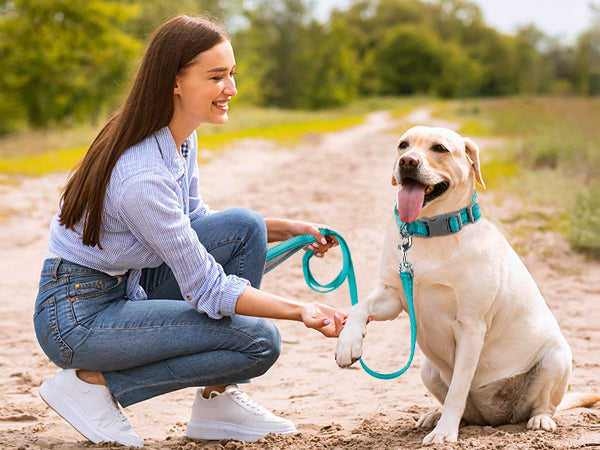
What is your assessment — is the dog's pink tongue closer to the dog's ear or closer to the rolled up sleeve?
the dog's ear

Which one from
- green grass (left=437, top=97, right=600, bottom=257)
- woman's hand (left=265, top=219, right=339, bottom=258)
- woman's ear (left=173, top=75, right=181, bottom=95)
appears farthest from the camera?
green grass (left=437, top=97, right=600, bottom=257)

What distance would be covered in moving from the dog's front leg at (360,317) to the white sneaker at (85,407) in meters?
1.04

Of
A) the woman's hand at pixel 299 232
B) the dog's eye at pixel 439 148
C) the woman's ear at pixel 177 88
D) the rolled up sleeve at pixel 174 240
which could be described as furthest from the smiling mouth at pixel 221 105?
the dog's eye at pixel 439 148

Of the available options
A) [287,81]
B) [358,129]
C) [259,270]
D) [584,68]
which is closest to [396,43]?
[584,68]

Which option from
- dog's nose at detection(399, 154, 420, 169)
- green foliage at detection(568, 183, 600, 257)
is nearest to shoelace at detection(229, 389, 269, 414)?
dog's nose at detection(399, 154, 420, 169)

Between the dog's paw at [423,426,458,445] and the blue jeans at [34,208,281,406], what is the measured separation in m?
0.78

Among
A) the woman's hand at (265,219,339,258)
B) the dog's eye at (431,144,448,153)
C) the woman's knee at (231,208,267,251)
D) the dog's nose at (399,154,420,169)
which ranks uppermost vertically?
the dog's eye at (431,144,448,153)

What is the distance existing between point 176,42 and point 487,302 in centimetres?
179

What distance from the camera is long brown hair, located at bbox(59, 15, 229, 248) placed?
2.80 m

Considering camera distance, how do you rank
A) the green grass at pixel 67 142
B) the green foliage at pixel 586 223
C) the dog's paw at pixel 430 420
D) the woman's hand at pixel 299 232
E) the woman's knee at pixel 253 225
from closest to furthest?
1. the dog's paw at pixel 430 420
2. the woman's knee at pixel 253 225
3. the woman's hand at pixel 299 232
4. the green foliage at pixel 586 223
5. the green grass at pixel 67 142

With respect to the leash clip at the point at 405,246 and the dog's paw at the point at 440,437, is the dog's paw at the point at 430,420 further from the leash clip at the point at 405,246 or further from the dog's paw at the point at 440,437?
the leash clip at the point at 405,246

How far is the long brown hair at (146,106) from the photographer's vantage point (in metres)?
2.80

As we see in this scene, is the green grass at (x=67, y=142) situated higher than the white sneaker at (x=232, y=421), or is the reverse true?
the green grass at (x=67, y=142)

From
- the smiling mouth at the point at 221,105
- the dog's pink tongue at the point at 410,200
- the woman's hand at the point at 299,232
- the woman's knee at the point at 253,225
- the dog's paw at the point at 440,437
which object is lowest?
the dog's paw at the point at 440,437
